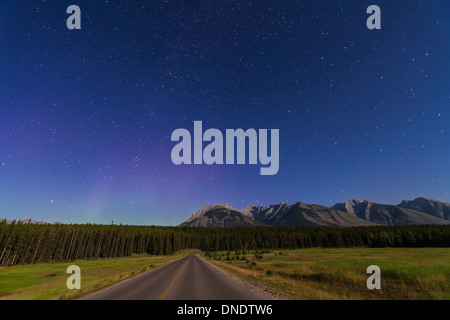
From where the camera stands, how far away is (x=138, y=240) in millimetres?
113438

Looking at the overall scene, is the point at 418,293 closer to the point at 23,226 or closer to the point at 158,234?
the point at 23,226

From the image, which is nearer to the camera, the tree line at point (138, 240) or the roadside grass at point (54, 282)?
the roadside grass at point (54, 282)

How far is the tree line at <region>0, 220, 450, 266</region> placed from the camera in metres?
70.5

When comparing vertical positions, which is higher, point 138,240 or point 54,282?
point 54,282

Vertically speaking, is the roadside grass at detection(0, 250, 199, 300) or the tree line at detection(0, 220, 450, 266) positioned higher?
the roadside grass at detection(0, 250, 199, 300)

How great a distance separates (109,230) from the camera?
325 feet

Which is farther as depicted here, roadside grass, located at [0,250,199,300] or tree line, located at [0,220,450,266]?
tree line, located at [0,220,450,266]

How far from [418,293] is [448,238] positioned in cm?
13845

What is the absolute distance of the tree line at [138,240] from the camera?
7050cm

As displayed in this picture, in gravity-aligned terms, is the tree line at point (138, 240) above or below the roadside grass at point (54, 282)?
below

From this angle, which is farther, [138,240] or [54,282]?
[138,240]
